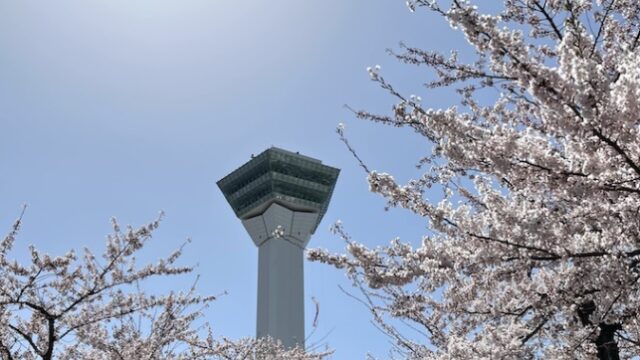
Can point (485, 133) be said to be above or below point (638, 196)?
above

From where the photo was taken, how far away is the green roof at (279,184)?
78.1 metres

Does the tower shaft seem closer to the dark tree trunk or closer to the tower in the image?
the tower

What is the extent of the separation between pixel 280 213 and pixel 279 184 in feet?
13.3

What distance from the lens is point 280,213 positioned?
7794 cm

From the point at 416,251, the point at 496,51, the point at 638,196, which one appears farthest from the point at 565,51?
the point at 416,251

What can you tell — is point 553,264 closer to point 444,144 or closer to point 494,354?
point 444,144

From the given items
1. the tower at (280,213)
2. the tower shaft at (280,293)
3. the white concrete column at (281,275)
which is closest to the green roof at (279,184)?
the tower at (280,213)

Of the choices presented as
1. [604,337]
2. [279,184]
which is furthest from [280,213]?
[604,337]

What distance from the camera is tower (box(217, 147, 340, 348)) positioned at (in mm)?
71438

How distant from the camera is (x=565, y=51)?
3.58 meters

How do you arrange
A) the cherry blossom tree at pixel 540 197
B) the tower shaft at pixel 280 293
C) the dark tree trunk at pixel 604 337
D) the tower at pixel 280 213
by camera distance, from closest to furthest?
the cherry blossom tree at pixel 540 197 → the dark tree trunk at pixel 604 337 → the tower shaft at pixel 280 293 → the tower at pixel 280 213

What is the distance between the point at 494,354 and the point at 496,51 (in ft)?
15.1

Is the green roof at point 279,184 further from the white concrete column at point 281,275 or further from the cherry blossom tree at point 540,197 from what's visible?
the cherry blossom tree at point 540,197

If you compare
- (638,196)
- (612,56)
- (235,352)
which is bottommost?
(638,196)
